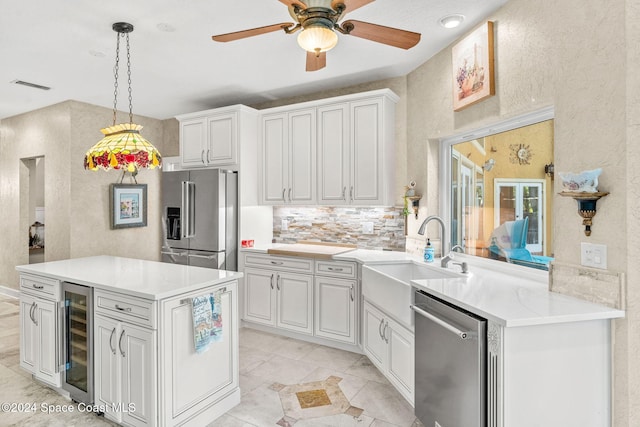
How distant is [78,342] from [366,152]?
2815mm

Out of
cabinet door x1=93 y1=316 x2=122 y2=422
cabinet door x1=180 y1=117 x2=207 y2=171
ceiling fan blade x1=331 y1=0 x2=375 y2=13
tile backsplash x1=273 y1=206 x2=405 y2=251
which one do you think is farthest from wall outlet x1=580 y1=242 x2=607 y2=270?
cabinet door x1=180 y1=117 x2=207 y2=171

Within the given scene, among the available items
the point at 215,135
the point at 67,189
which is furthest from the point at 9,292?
the point at 215,135

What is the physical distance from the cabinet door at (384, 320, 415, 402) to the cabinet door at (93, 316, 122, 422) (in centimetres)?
180

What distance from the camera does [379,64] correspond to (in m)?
3.49

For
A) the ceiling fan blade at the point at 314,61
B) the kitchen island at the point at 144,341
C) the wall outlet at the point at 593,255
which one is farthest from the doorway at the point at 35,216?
the wall outlet at the point at 593,255

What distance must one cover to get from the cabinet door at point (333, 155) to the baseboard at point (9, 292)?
4780mm

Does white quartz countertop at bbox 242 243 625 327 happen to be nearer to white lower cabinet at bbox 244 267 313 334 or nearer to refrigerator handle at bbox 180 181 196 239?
white lower cabinet at bbox 244 267 313 334

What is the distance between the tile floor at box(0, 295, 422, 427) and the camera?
2410 mm

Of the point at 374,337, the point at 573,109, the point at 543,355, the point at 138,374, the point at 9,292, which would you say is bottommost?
the point at 9,292

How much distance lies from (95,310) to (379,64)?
3045mm

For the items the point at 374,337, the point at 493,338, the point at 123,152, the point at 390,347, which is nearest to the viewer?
the point at 493,338

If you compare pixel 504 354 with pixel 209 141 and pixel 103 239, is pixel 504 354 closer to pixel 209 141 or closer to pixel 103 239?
pixel 209 141

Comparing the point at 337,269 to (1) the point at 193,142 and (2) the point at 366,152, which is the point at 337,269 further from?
(1) the point at 193,142

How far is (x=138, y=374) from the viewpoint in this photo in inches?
83.9
